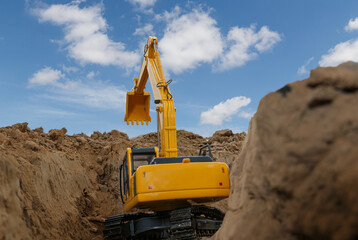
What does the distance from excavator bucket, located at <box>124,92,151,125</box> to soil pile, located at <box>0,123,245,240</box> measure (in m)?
1.98

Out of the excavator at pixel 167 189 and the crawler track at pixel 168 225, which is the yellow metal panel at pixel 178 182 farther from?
the crawler track at pixel 168 225

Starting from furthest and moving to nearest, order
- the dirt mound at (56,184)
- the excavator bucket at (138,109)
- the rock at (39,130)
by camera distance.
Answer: the rock at (39,130) < the excavator bucket at (138,109) < the dirt mound at (56,184)

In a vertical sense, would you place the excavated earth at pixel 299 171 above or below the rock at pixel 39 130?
below

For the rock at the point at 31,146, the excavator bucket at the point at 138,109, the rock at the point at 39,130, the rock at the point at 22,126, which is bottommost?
the rock at the point at 31,146

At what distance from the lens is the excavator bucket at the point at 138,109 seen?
1281cm

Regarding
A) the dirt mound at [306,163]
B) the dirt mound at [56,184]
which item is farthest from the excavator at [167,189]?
the dirt mound at [306,163]

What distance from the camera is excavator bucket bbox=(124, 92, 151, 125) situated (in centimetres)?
1281

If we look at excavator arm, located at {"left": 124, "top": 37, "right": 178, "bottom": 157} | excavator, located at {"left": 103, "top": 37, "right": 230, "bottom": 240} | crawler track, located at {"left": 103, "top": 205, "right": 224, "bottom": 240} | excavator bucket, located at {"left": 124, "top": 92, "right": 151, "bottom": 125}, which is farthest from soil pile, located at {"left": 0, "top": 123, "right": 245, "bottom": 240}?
excavator arm, located at {"left": 124, "top": 37, "right": 178, "bottom": 157}

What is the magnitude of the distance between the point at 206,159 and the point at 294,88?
382cm

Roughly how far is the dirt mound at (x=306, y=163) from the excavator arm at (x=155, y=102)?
16.4 ft

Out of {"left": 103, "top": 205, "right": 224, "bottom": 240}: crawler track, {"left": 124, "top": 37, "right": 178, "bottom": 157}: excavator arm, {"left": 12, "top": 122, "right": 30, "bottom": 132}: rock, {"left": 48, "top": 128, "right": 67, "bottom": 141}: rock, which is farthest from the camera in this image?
{"left": 48, "top": 128, "right": 67, "bottom": 141}: rock

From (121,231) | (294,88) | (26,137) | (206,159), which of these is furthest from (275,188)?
(26,137)

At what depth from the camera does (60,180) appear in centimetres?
1016

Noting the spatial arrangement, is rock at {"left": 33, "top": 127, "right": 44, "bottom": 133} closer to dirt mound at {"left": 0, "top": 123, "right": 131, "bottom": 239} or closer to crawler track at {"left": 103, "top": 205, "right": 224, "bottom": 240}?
dirt mound at {"left": 0, "top": 123, "right": 131, "bottom": 239}
